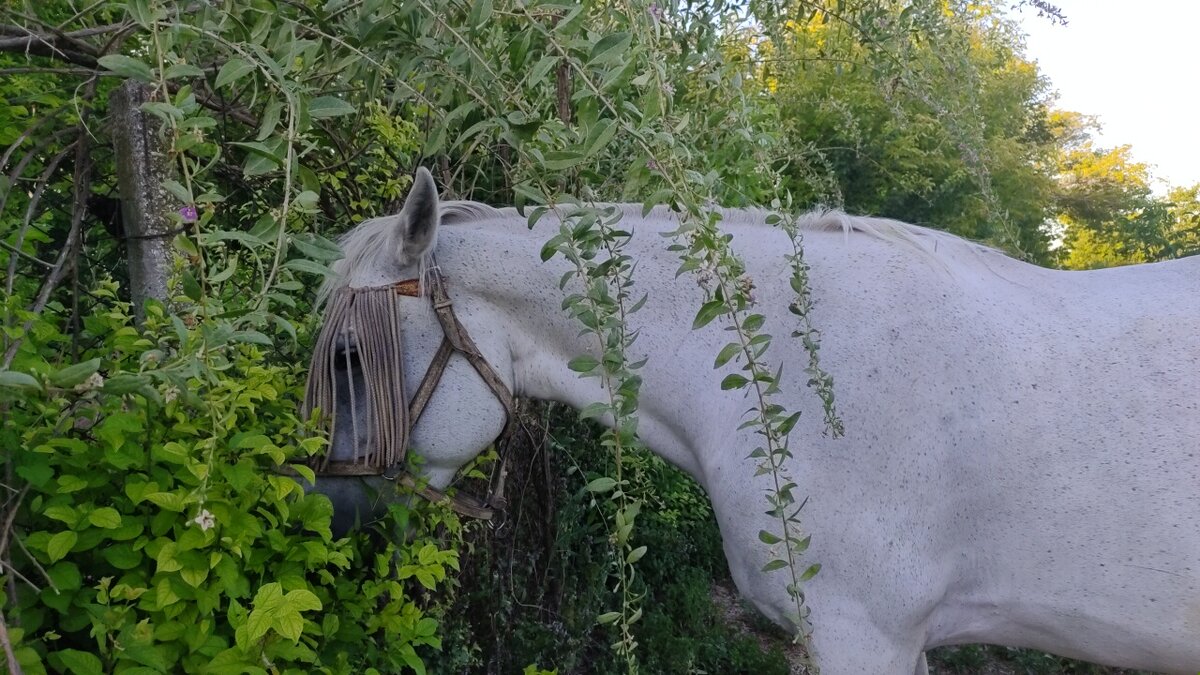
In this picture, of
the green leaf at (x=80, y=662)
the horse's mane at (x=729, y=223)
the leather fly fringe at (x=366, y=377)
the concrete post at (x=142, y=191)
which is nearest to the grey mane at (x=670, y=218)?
the horse's mane at (x=729, y=223)

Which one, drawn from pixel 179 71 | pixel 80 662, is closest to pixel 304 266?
pixel 179 71

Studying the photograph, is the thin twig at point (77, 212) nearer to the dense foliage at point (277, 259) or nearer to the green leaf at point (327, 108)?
the dense foliage at point (277, 259)

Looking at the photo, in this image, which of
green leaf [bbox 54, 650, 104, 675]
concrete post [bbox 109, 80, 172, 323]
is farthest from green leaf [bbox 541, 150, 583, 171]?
concrete post [bbox 109, 80, 172, 323]

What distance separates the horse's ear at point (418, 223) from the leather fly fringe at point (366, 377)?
13 centimetres

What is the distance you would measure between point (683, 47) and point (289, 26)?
0.81 metres

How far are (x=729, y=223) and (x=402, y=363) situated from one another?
96 centimetres

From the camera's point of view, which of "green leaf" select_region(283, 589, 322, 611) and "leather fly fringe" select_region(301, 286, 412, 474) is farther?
"leather fly fringe" select_region(301, 286, 412, 474)

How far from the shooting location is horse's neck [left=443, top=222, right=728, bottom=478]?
7.06 ft

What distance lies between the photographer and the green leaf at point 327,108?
1.44 meters

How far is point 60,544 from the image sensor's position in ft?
4.42

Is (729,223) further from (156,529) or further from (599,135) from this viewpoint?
(156,529)

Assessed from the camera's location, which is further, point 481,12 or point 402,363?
point 402,363

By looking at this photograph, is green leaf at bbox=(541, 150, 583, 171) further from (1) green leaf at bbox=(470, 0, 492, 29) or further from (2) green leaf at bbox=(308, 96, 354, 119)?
(2) green leaf at bbox=(308, 96, 354, 119)

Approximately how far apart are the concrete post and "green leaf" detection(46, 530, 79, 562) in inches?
32.3
